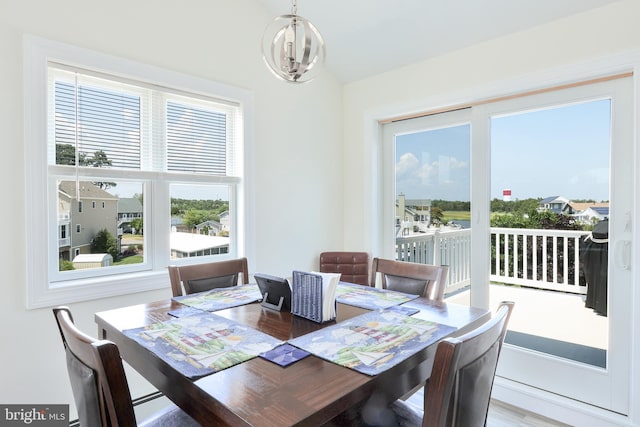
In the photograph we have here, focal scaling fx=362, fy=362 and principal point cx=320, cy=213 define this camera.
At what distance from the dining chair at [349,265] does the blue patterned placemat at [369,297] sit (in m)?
1.10

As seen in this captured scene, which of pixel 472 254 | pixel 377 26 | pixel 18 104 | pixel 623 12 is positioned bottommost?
pixel 472 254

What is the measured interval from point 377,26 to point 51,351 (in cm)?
301

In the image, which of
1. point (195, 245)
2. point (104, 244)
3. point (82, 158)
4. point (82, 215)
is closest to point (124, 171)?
point (82, 158)

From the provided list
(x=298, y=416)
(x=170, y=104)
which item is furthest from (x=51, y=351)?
(x=298, y=416)

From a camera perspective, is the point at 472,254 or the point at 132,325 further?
the point at 472,254

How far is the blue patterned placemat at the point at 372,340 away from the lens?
44.4 inches

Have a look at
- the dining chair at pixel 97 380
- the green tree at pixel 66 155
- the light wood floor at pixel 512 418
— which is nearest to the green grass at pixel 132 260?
the green tree at pixel 66 155

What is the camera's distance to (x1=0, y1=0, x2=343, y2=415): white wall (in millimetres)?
1891

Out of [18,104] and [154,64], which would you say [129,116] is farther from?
[18,104]

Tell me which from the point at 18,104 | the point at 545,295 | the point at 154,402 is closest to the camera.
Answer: the point at 18,104

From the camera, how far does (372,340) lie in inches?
50.6

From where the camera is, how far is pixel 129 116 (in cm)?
237

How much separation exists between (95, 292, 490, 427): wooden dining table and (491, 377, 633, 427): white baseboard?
4.62 ft

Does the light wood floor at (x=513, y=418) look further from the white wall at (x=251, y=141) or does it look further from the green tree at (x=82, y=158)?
the green tree at (x=82, y=158)
